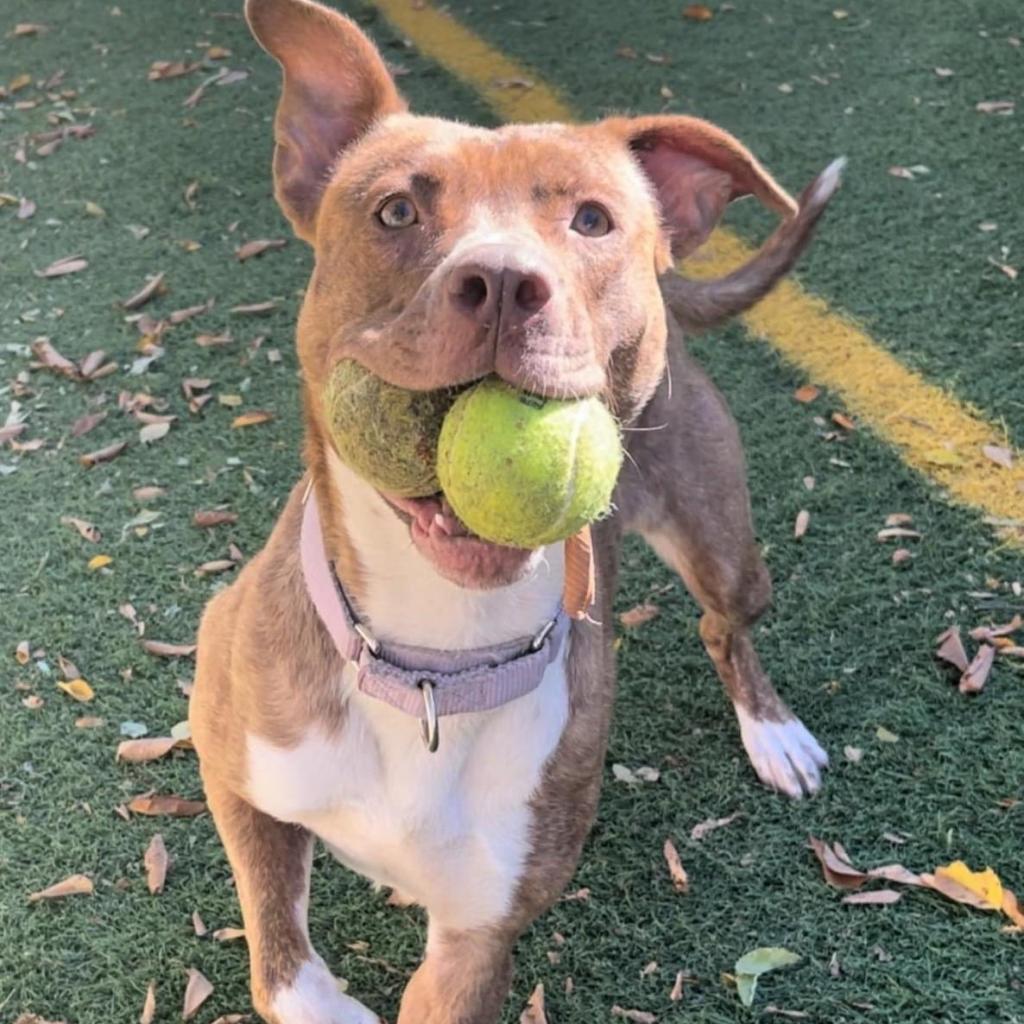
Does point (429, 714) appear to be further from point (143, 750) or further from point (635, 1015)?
point (143, 750)

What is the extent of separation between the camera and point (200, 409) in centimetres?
471

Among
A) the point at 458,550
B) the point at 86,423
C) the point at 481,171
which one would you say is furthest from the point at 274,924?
the point at 86,423

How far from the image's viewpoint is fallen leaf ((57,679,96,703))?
3703 mm

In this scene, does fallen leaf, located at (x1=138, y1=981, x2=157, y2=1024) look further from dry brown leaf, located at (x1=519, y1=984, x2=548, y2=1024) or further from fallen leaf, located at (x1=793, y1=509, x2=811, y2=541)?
fallen leaf, located at (x1=793, y1=509, x2=811, y2=541)

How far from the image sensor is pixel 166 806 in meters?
3.45

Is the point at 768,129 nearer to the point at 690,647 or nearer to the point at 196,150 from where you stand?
the point at 196,150

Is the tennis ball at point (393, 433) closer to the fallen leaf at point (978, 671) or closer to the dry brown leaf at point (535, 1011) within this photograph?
the dry brown leaf at point (535, 1011)

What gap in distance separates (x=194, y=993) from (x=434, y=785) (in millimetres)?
967

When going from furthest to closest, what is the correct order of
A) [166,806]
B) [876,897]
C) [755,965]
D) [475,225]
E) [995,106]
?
[995,106], [166,806], [876,897], [755,965], [475,225]

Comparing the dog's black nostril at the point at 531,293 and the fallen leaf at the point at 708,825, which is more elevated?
the dog's black nostril at the point at 531,293

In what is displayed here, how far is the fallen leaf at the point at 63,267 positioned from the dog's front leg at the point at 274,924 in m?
3.26

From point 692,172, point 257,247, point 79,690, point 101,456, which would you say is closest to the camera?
point 692,172

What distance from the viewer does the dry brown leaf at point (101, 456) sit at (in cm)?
448

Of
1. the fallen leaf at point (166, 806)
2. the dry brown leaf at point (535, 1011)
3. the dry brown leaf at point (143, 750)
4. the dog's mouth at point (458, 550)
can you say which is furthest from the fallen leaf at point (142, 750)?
the dog's mouth at point (458, 550)
